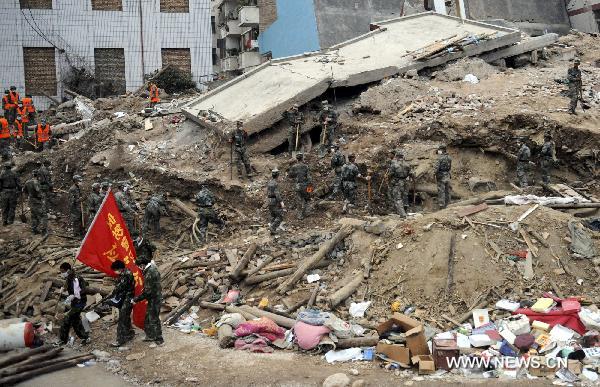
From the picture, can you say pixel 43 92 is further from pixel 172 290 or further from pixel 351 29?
pixel 172 290

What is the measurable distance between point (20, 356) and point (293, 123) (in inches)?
378

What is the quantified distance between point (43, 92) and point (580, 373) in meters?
25.9

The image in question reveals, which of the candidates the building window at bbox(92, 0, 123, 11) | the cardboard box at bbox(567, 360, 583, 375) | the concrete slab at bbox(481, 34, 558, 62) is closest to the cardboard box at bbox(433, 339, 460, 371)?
the cardboard box at bbox(567, 360, 583, 375)

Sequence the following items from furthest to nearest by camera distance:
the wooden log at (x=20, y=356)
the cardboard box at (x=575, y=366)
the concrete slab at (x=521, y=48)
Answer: the concrete slab at (x=521, y=48) → the wooden log at (x=20, y=356) → the cardboard box at (x=575, y=366)

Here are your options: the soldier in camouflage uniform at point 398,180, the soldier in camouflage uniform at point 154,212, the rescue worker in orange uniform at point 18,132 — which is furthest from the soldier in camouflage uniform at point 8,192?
the soldier in camouflage uniform at point 398,180

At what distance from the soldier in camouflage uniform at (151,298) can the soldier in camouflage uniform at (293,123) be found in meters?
7.83

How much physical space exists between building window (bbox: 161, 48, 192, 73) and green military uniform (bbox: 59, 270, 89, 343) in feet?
68.0

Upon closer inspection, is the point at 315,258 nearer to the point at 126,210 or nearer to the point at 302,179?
the point at 302,179

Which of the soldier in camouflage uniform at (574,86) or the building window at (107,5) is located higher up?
the building window at (107,5)

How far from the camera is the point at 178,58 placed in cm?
2884

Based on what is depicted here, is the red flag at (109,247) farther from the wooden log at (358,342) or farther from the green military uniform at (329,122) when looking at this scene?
the green military uniform at (329,122)

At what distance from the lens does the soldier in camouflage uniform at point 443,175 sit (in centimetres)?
1350


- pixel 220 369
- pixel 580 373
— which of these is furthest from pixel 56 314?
pixel 580 373

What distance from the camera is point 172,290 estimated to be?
36.6 feet
